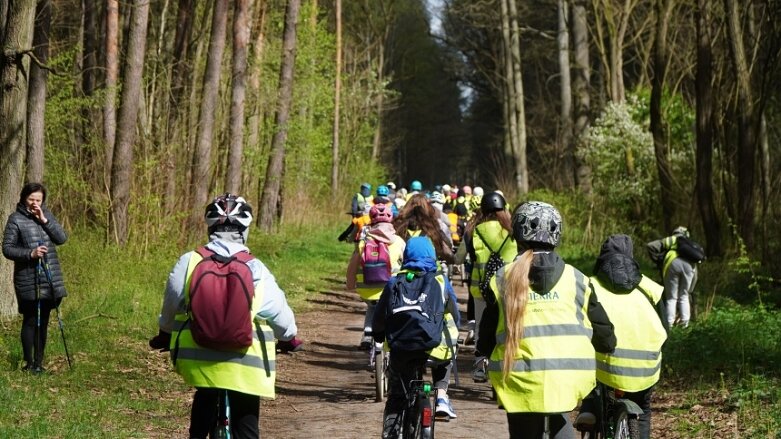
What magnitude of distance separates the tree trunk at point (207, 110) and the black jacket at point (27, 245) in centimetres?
1148

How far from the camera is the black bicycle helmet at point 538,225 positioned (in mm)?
6148

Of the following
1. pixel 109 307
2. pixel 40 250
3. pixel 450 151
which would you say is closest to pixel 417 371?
pixel 40 250

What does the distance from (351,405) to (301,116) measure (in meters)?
28.1

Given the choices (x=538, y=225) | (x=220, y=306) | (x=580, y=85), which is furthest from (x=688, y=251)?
(x=580, y=85)

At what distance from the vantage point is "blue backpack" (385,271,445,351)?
8.54 metres

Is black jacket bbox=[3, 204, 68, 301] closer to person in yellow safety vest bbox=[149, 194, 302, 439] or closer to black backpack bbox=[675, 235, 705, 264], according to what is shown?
person in yellow safety vest bbox=[149, 194, 302, 439]

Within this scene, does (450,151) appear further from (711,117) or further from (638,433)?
(638,433)

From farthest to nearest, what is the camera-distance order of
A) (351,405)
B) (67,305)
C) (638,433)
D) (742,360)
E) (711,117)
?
(711,117)
(67,305)
(742,360)
(351,405)
(638,433)

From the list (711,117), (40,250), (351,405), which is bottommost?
(351,405)

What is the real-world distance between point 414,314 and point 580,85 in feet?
103

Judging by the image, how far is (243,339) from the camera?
6.10 metres

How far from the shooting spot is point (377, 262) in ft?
40.5

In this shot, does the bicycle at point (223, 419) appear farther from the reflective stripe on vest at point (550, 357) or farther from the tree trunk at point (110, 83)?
the tree trunk at point (110, 83)

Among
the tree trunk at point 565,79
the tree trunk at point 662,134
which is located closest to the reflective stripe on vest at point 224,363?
the tree trunk at point 662,134
